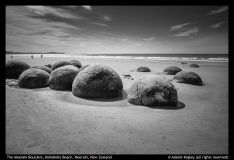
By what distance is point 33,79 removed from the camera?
565cm

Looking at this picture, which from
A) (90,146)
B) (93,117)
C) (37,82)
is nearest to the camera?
(90,146)

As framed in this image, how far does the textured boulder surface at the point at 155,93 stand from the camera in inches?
143

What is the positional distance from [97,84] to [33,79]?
3367 millimetres

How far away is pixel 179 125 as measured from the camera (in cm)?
272

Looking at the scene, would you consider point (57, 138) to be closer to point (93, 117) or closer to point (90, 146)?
point (90, 146)

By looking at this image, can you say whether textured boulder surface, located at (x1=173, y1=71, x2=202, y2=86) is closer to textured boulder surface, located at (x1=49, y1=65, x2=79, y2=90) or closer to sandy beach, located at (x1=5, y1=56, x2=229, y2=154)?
sandy beach, located at (x1=5, y1=56, x2=229, y2=154)

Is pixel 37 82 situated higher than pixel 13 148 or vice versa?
pixel 37 82

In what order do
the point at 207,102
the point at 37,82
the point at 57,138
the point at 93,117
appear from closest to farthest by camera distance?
the point at 57,138 → the point at 93,117 → the point at 207,102 → the point at 37,82

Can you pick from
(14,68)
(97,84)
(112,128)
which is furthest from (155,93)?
(14,68)

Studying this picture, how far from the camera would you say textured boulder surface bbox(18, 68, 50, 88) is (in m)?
5.59

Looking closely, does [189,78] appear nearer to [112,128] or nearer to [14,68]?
[112,128]

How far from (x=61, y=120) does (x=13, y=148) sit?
37.5 inches

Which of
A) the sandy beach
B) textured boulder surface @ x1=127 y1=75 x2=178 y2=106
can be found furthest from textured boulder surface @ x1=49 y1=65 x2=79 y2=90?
textured boulder surface @ x1=127 y1=75 x2=178 y2=106
